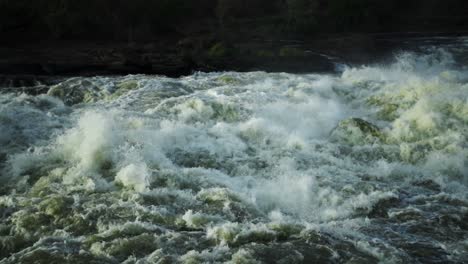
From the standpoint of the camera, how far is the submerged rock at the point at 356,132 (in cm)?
Result: 1136

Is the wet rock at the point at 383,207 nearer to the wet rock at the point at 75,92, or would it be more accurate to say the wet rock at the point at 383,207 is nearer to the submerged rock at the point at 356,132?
the submerged rock at the point at 356,132

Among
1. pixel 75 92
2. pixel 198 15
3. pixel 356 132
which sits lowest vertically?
pixel 356 132

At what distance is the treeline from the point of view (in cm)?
2559

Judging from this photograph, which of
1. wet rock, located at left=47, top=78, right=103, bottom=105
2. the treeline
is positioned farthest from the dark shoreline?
wet rock, located at left=47, top=78, right=103, bottom=105

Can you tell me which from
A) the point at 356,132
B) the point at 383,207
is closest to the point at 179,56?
the point at 356,132

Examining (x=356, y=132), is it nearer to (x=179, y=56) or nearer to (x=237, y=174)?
(x=237, y=174)

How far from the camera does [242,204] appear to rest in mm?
8602

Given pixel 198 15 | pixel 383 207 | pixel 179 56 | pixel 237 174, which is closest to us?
pixel 383 207

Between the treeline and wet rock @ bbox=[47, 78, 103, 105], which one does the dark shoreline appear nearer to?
the treeline

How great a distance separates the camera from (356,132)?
1152 centimetres

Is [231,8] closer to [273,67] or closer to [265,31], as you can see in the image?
[265,31]

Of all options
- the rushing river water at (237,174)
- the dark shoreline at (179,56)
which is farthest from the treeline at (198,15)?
the rushing river water at (237,174)

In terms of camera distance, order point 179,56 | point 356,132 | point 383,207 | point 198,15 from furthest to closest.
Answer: point 198,15 < point 179,56 < point 356,132 < point 383,207

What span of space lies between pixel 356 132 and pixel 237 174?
3168mm
